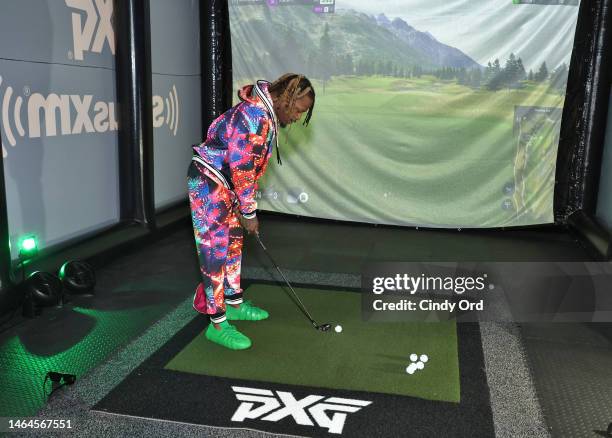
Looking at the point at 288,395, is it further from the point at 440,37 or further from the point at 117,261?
the point at 440,37

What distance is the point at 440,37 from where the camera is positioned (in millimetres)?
5258

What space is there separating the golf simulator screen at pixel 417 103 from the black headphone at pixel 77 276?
2.45 meters

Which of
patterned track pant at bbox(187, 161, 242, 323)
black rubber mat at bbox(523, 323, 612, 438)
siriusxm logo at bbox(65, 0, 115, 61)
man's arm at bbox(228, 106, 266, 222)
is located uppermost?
siriusxm logo at bbox(65, 0, 115, 61)

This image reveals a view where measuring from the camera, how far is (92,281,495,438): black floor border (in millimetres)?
2162

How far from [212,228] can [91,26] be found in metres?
2.02

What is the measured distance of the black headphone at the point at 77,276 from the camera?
11.2ft

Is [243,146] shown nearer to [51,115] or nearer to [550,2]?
[51,115]

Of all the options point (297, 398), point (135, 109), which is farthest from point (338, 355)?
point (135, 109)

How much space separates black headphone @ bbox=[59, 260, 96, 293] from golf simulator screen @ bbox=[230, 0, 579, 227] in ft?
8.03

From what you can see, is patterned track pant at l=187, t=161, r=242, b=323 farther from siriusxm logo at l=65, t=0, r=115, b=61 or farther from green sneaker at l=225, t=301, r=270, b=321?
siriusxm logo at l=65, t=0, r=115, b=61

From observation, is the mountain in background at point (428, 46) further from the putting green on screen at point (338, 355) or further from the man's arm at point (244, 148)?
the man's arm at point (244, 148)

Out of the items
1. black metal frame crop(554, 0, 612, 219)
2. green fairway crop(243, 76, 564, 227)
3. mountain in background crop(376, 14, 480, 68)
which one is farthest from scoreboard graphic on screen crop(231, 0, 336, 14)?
black metal frame crop(554, 0, 612, 219)

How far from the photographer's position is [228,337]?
2.83 metres

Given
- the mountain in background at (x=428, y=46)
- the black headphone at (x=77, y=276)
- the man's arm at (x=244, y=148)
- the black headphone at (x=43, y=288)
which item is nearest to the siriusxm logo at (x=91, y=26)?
the black headphone at (x=77, y=276)
